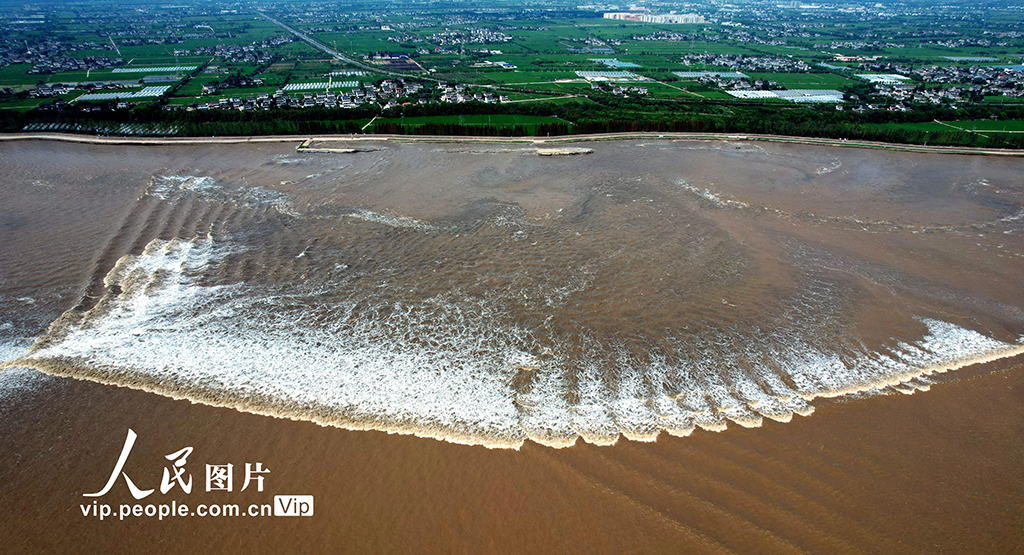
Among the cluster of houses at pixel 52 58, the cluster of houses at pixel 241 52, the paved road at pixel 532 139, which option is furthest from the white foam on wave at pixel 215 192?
the cluster of houses at pixel 241 52

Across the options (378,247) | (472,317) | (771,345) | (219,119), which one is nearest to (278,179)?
(378,247)

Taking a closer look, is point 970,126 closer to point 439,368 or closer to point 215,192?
point 439,368

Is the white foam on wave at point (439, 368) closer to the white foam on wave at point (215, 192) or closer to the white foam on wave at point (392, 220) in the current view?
the white foam on wave at point (392, 220)

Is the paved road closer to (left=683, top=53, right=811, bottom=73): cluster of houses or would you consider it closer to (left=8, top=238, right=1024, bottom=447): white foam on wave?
(left=8, top=238, right=1024, bottom=447): white foam on wave

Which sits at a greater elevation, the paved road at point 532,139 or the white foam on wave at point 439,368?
the paved road at point 532,139

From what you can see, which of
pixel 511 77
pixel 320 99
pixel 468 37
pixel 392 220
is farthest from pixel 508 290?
pixel 468 37

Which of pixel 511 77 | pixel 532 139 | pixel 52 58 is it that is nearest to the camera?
pixel 532 139

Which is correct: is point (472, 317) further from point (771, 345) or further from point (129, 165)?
point (129, 165)
